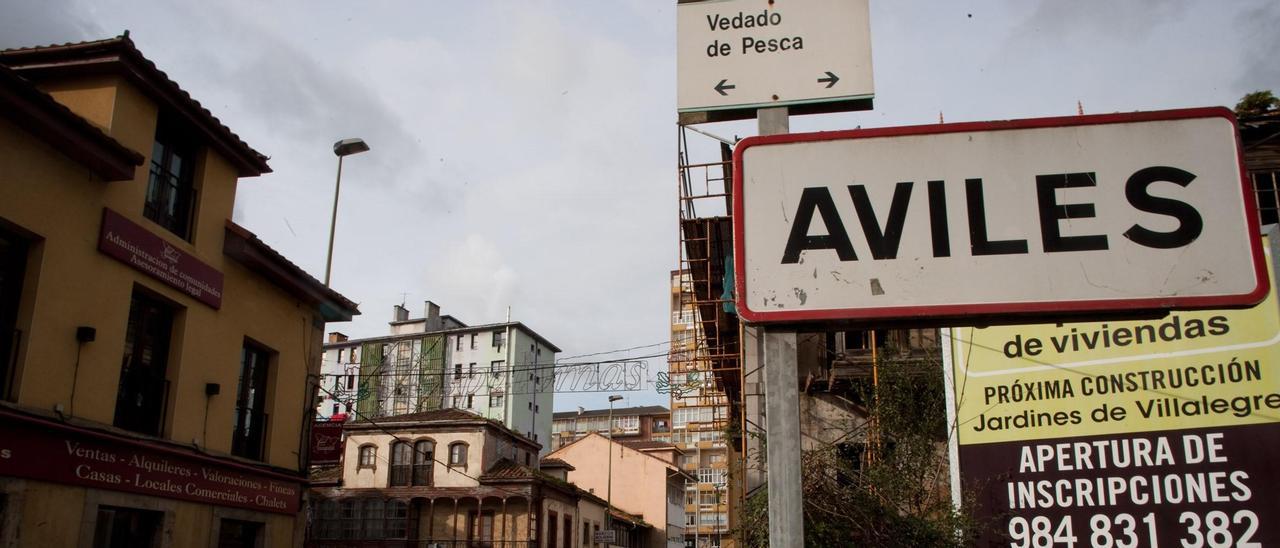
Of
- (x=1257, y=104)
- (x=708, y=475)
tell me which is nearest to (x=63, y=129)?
(x=1257, y=104)

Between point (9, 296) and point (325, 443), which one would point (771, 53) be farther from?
point (325, 443)

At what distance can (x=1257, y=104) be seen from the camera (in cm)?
1541

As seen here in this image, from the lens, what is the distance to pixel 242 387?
57.1ft

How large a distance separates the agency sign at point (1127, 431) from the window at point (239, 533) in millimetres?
12058

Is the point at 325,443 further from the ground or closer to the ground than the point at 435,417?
closer to the ground

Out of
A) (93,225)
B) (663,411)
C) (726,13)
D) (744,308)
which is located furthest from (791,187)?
(663,411)

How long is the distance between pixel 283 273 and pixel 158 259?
3.31 metres

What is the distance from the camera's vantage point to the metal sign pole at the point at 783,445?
3.12 m

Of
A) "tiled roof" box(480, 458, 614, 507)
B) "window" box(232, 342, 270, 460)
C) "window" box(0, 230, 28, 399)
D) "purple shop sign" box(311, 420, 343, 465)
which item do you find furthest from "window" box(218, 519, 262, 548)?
"tiled roof" box(480, 458, 614, 507)

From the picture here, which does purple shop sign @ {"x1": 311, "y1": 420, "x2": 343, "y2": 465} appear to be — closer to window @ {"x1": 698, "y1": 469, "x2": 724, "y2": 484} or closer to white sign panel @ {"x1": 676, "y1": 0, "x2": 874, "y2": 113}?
white sign panel @ {"x1": 676, "y1": 0, "x2": 874, "y2": 113}

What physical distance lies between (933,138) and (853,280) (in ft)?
2.19

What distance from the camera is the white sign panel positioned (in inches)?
153

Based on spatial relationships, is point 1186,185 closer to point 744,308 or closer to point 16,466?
point 744,308

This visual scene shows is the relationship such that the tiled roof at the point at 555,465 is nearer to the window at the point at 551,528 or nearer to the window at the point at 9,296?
the window at the point at 551,528
